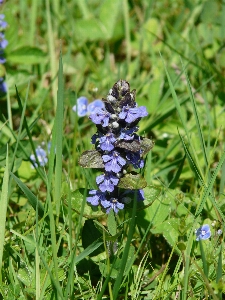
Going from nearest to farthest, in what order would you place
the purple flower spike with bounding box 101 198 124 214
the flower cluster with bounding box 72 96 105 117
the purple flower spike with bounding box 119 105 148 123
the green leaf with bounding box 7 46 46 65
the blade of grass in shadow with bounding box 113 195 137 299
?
the blade of grass in shadow with bounding box 113 195 137 299
the purple flower spike with bounding box 119 105 148 123
the purple flower spike with bounding box 101 198 124 214
the flower cluster with bounding box 72 96 105 117
the green leaf with bounding box 7 46 46 65

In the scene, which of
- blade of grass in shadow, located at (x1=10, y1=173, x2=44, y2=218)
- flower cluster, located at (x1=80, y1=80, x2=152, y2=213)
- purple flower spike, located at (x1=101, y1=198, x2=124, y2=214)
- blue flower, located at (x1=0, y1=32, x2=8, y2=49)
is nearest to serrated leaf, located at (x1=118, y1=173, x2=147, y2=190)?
flower cluster, located at (x1=80, y1=80, x2=152, y2=213)

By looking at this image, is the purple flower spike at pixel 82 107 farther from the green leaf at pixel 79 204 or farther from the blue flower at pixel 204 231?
the blue flower at pixel 204 231

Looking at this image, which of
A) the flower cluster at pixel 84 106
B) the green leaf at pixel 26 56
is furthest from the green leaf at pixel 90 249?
the green leaf at pixel 26 56

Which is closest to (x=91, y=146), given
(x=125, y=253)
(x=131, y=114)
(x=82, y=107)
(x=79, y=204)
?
(x=82, y=107)

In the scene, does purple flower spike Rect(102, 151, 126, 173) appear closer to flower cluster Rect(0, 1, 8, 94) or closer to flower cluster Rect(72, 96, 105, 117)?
flower cluster Rect(72, 96, 105, 117)

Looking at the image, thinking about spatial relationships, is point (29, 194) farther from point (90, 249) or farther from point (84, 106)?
point (84, 106)

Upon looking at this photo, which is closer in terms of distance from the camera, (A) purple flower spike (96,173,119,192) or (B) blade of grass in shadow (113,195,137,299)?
(B) blade of grass in shadow (113,195,137,299)

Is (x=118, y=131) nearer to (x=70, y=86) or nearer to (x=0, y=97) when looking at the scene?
(x=0, y=97)
